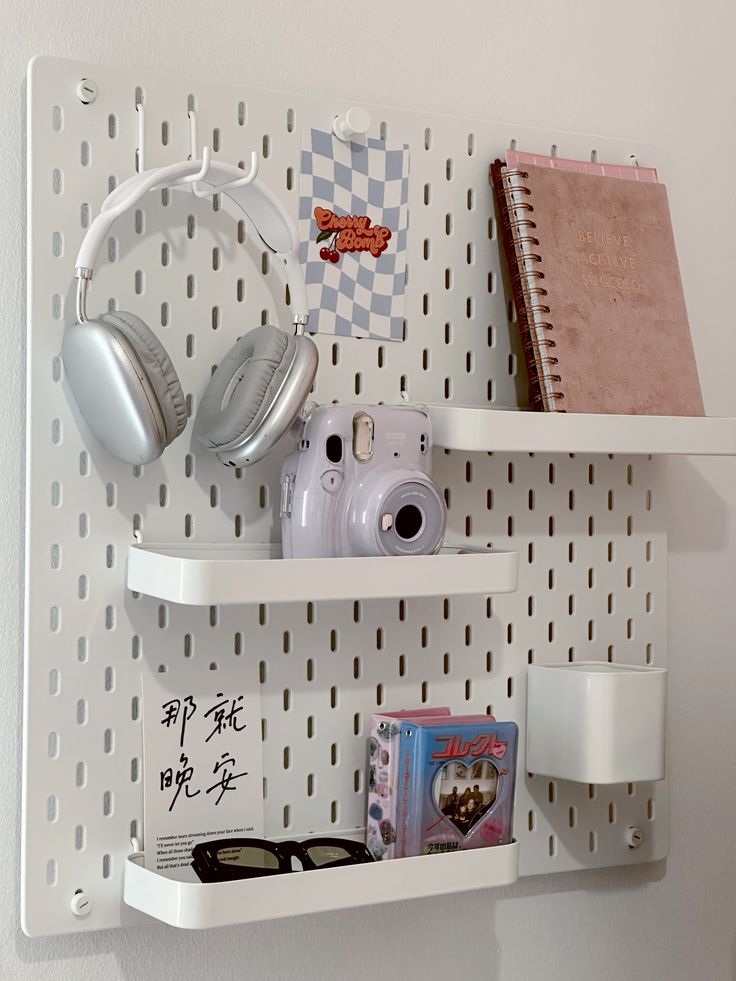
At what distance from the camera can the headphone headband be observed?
897 mm

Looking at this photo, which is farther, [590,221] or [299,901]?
[590,221]

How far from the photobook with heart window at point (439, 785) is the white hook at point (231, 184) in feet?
1.52

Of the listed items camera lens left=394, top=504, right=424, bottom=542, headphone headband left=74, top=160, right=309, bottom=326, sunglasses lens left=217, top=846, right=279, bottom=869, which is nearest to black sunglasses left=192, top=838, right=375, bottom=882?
sunglasses lens left=217, top=846, right=279, bottom=869

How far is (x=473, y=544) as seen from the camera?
1.11 meters

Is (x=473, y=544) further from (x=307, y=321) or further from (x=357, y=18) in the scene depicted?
(x=357, y=18)

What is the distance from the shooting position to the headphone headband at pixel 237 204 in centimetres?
90

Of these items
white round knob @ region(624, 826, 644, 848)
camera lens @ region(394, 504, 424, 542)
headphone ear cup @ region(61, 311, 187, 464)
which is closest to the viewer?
headphone ear cup @ region(61, 311, 187, 464)

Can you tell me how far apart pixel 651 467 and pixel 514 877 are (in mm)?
450

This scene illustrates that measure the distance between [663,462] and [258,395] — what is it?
52 centimetres

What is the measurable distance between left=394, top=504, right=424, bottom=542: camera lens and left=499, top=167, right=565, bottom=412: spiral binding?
19 cm

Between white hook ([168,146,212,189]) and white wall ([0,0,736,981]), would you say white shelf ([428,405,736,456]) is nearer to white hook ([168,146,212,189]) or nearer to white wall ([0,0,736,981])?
white wall ([0,0,736,981])

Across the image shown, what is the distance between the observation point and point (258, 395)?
899mm

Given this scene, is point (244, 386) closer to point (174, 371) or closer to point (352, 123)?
point (174, 371)

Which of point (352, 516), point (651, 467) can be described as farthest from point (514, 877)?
point (651, 467)
